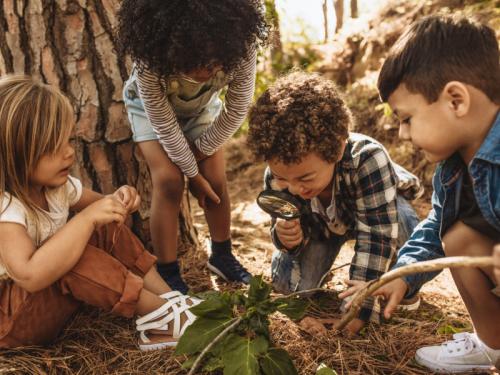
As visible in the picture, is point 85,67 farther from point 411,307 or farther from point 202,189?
point 411,307

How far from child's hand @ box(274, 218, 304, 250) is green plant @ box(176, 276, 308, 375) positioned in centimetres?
59

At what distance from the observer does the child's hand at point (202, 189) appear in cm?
249

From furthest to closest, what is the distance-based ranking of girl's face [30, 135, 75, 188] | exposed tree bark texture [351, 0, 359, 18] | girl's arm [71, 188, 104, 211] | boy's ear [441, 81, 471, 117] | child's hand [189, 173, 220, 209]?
exposed tree bark texture [351, 0, 359, 18] < child's hand [189, 173, 220, 209] < girl's arm [71, 188, 104, 211] < girl's face [30, 135, 75, 188] < boy's ear [441, 81, 471, 117]

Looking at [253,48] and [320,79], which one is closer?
[320,79]

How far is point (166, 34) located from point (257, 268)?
4.83ft

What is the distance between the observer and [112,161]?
2613 mm

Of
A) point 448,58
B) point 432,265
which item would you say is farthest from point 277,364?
point 448,58

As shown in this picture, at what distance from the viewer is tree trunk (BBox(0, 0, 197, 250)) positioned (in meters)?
2.43

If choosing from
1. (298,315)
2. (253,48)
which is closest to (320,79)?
(253,48)

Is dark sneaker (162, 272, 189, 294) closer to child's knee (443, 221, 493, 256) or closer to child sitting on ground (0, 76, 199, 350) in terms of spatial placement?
child sitting on ground (0, 76, 199, 350)

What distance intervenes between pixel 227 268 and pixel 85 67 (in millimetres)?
1311

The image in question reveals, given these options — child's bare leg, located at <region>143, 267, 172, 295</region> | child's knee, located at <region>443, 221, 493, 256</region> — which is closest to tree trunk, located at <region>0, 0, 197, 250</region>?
child's bare leg, located at <region>143, 267, 172, 295</region>

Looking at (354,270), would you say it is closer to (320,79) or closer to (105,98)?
(320,79)

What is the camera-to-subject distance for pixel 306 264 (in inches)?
104
